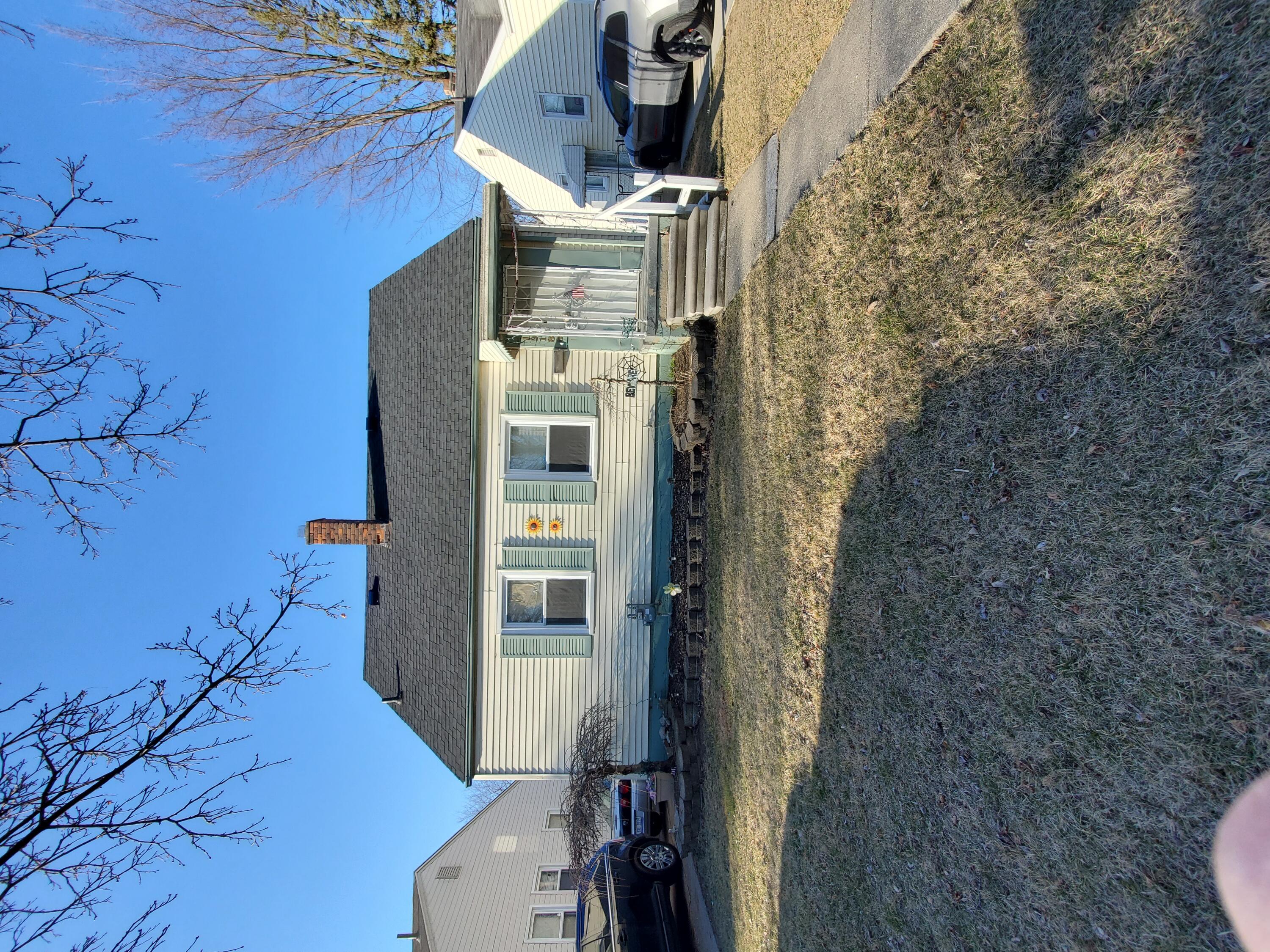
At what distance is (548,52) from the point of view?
9789 mm

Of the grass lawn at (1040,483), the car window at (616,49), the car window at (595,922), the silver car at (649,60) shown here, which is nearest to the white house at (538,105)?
the silver car at (649,60)

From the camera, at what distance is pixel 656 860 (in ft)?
31.3

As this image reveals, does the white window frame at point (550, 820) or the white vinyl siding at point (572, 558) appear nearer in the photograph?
the white vinyl siding at point (572, 558)

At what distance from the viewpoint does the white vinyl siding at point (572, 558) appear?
9.29 m

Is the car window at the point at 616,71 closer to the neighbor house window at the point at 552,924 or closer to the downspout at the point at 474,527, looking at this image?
the downspout at the point at 474,527

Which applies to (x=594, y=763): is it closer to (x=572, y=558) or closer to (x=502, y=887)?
(x=572, y=558)

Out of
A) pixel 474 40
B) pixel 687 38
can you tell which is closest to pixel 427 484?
pixel 687 38

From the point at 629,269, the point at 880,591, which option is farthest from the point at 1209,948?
the point at 629,269

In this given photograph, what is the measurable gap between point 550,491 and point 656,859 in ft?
20.4

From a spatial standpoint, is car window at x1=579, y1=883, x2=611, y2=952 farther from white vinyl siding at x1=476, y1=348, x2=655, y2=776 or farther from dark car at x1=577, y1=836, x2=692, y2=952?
white vinyl siding at x1=476, y1=348, x2=655, y2=776

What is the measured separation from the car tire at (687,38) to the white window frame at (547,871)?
16.0 m

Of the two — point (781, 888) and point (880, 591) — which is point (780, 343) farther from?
point (781, 888)

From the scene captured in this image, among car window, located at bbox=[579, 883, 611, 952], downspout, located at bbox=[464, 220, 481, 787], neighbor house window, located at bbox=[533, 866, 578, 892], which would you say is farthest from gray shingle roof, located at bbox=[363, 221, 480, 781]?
neighbor house window, located at bbox=[533, 866, 578, 892]

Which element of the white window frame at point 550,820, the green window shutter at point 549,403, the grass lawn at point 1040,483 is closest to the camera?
the grass lawn at point 1040,483
